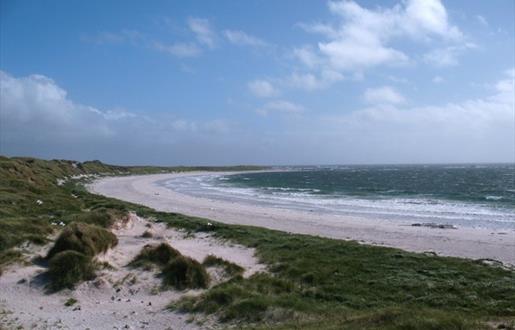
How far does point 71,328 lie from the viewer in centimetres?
1117

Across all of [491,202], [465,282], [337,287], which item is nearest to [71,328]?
[337,287]

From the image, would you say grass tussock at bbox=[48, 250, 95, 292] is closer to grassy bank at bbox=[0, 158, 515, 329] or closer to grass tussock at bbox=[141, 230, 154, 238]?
grassy bank at bbox=[0, 158, 515, 329]

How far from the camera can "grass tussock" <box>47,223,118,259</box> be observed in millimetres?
15828

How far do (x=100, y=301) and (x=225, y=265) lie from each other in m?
4.90

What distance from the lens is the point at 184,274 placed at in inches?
587

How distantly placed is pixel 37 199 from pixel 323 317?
26.8 m

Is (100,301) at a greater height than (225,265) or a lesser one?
lesser

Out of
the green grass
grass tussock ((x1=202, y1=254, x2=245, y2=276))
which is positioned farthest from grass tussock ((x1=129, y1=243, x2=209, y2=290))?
the green grass

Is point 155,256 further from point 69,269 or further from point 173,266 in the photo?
point 69,269

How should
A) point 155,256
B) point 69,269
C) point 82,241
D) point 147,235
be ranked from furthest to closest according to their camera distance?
point 147,235
point 155,256
point 82,241
point 69,269

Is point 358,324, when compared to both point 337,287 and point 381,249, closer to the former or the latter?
point 337,287

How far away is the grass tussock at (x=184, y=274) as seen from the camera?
47.8ft

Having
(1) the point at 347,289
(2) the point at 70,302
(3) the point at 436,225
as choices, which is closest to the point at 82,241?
(2) the point at 70,302

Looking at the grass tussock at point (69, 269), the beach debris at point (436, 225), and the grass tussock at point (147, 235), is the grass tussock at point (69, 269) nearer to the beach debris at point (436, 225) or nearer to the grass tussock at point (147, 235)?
the grass tussock at point (147, 235)
